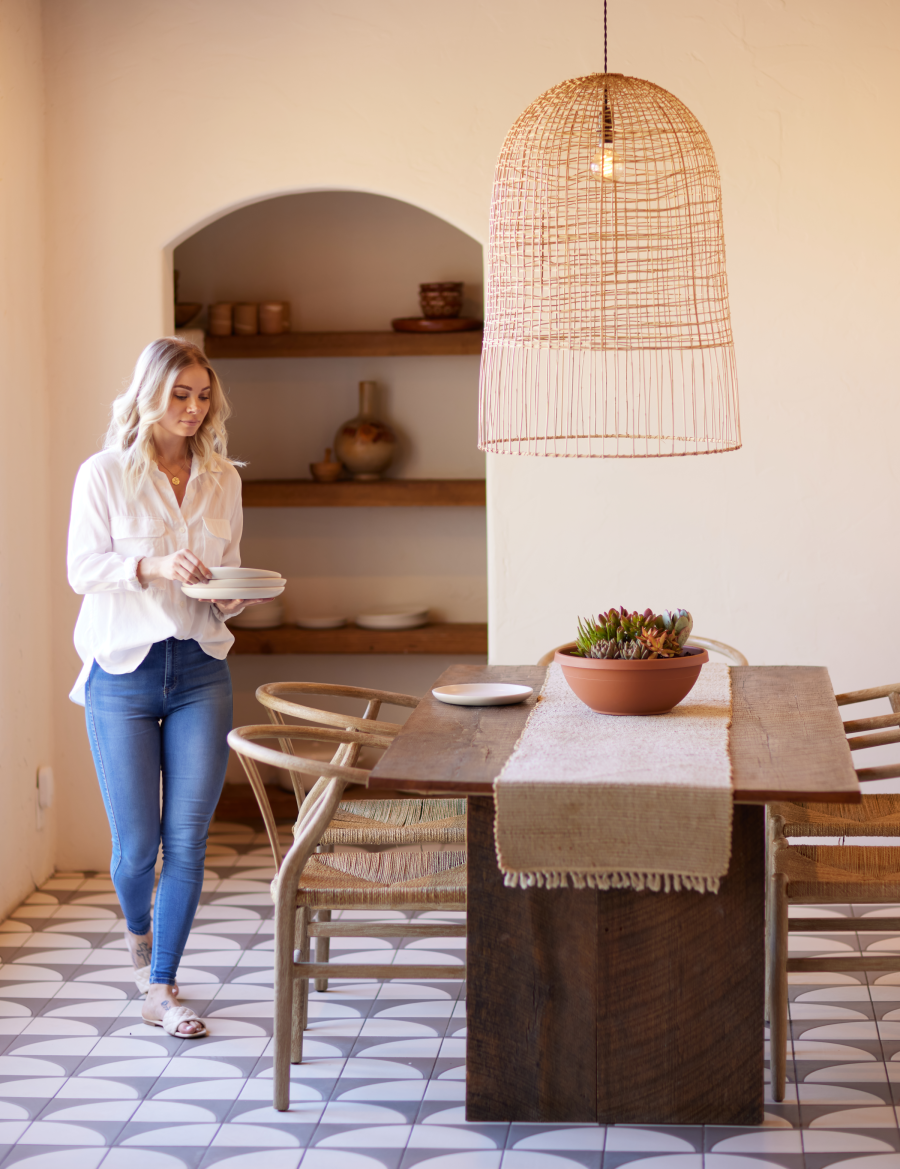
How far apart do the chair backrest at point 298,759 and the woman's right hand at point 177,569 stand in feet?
1.29

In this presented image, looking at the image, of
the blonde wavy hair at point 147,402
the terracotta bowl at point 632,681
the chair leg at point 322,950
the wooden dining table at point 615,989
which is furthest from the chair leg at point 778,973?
the blonde wavy hair at point 147,402

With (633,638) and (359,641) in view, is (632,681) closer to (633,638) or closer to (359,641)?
(633,638)

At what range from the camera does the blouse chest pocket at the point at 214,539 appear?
3.05 m

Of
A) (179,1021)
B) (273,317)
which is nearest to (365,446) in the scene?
(273,317)

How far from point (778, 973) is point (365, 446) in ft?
9.51

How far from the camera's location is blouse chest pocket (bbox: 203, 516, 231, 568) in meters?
3.05

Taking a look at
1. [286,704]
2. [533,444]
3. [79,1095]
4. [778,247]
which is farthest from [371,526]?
[79,1095]

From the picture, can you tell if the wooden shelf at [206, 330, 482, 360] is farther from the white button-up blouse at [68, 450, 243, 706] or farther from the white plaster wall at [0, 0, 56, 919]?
the white button-up blouse at [68, 450, 243, 706]

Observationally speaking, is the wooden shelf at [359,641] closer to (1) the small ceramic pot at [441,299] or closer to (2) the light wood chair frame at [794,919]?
(1) the small ceramic pot at [441,299]

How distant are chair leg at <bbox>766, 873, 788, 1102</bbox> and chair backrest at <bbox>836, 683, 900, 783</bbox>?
291 mm

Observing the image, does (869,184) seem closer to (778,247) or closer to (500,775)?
(778,247)

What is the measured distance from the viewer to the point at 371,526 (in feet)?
17.1

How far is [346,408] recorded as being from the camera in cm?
519

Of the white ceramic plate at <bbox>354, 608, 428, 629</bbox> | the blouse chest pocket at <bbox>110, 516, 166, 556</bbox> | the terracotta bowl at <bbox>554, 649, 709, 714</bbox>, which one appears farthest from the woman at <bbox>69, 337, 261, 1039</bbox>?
the white ceramic plate at <bbox>354, 608, 428, 629</bbox>
